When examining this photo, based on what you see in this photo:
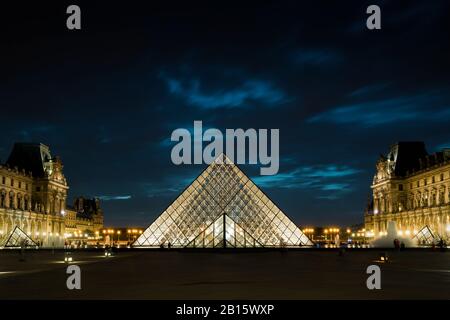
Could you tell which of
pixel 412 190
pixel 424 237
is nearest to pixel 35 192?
pixel 424 237

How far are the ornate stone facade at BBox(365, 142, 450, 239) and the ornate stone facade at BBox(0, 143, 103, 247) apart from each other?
150ft

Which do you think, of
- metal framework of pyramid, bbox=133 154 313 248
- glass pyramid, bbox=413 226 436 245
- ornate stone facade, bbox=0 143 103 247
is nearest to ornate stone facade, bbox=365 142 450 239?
glass pyramid, bbox=413 226 436 245

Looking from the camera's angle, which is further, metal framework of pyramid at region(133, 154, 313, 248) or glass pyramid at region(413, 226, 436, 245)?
glass pyramid at region(413, 226, 436, 245)

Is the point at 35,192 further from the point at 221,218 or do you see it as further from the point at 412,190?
the point at 412,190

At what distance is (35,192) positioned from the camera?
7381 centimetres

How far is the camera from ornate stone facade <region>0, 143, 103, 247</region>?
64062 millimetres

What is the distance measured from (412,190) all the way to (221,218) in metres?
40.7

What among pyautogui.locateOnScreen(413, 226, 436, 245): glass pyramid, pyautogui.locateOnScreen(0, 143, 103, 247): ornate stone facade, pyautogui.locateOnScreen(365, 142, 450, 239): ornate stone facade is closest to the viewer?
pyautogui.locateOnScreen(413, 226, 436, 245): glass pyramid

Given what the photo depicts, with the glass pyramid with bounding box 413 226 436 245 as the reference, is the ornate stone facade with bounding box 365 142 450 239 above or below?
above

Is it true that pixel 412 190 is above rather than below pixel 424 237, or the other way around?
above

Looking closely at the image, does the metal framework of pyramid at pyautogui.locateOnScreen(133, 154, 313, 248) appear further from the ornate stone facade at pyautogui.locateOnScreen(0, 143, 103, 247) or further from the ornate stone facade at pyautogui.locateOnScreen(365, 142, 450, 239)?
the ornate stone facade at pyautogui.locateOnScreen(0, 143, 103, 247)

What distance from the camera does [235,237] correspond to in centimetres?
4191

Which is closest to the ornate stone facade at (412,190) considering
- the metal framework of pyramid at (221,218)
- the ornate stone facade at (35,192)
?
the metal framework of pyramid at (221,218)
